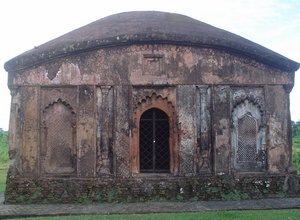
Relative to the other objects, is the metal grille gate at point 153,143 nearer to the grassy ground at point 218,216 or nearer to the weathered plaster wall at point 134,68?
the weathered plaster wall at point 134,68

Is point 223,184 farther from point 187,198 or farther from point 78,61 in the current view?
point 78,61

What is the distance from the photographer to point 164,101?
12.1 meters

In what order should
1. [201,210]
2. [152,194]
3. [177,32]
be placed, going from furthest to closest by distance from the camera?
[177,32]
[152,194]
[201,210]

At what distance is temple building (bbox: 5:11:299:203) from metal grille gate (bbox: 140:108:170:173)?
3cm

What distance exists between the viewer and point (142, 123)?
1230 cm

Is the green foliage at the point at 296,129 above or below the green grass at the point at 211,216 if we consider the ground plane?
above

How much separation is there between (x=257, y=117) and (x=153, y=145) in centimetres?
313

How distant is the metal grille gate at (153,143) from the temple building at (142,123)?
1.1 inches

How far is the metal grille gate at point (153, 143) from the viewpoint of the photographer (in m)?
12.2

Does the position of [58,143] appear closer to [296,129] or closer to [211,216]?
[211,216]

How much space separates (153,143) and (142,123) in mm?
652

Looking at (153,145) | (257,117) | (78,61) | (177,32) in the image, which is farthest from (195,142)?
(78,61)

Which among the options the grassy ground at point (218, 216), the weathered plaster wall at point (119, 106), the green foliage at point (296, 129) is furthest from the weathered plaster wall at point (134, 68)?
the green foliage at point (296, 129)

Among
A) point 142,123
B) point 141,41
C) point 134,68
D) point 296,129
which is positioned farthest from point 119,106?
point 296,129
